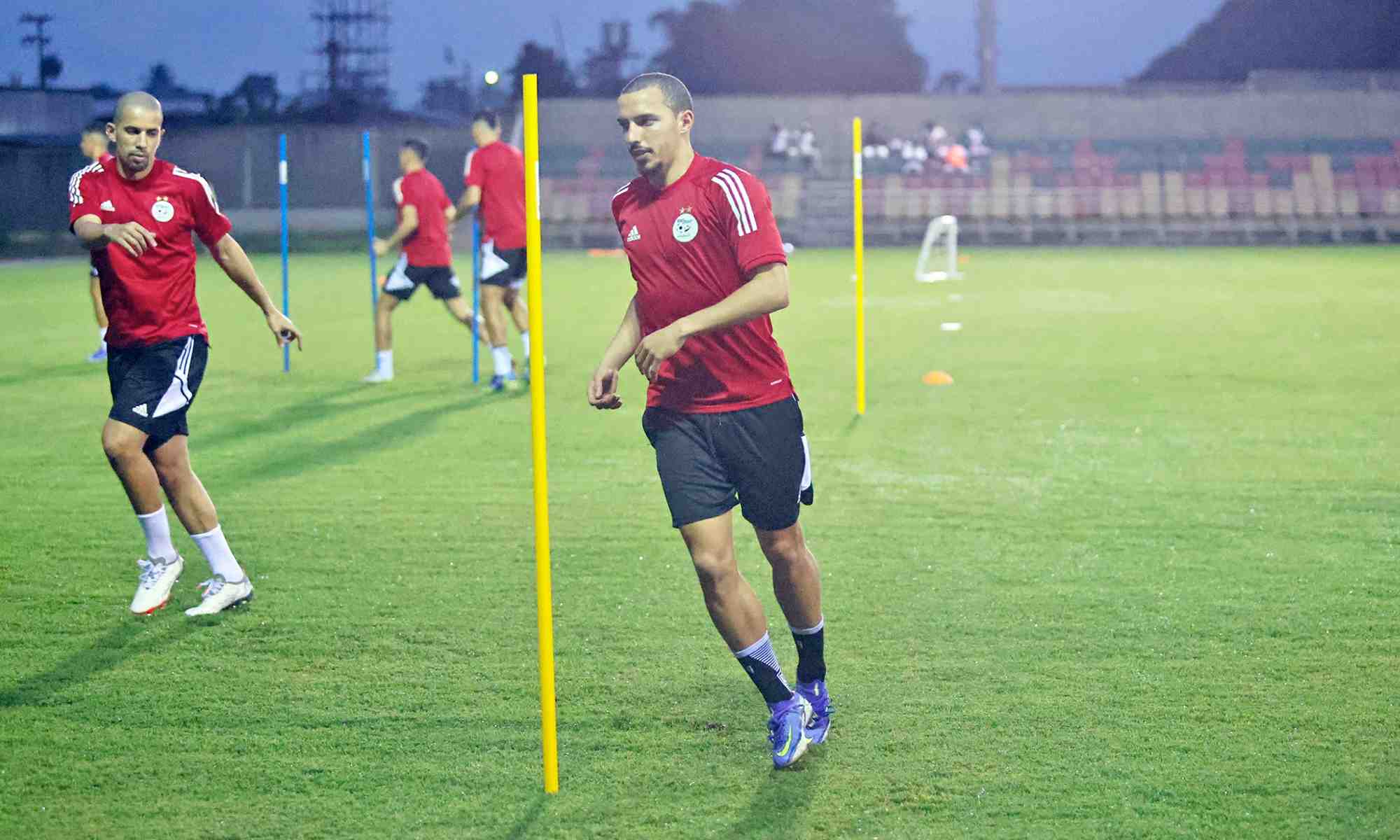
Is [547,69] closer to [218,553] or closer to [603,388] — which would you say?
[218,553]

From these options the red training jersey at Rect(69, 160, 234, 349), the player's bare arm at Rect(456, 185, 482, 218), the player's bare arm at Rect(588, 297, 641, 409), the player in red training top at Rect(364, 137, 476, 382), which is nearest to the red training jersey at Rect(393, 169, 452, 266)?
the player in red training top at Rect(364, 137, 476, 382)

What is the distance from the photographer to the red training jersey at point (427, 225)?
11.8 m

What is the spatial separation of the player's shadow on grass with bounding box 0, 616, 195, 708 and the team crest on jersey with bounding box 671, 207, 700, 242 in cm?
272

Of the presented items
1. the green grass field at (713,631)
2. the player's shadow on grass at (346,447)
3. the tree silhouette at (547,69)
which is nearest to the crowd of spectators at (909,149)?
the tree silhouette at (547,69)

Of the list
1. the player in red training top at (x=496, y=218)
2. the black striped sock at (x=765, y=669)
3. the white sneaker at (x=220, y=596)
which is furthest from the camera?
the player in red training top at (x=496, y=218)

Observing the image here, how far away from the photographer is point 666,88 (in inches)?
160

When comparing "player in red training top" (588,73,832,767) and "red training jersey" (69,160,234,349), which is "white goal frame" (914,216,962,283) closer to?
"red training jersey" (69,160,234,349)

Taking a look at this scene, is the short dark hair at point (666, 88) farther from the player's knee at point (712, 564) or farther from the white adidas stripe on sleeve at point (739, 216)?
the player's knee at point (712, 564)

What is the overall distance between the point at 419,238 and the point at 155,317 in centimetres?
633

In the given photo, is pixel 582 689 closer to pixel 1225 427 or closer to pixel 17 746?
pixel 17 746

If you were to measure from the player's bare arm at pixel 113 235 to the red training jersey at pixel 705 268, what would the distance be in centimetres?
213

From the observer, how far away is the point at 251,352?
15016 millimetres

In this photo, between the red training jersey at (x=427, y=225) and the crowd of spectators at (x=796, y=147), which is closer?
the red training jersey at (x=427, y=225)

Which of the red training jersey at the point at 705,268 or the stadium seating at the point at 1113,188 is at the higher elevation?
the stadium seating at the point at 1113,188
